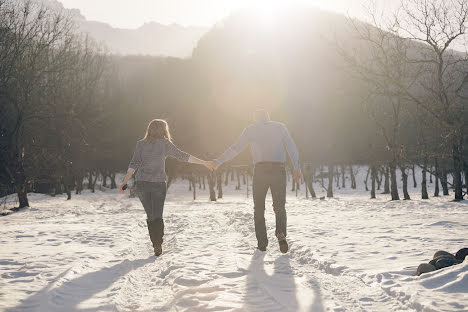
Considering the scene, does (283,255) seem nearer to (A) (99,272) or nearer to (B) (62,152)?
(A) (99,272)

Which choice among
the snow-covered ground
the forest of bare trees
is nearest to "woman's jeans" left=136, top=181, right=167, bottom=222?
the snow-covered ground

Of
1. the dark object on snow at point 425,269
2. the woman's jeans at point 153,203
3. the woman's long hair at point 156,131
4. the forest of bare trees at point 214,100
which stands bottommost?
the dark object on snow at point 425,269

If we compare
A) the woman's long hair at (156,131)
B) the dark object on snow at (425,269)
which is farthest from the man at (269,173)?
the dark object on snow at (425,269)

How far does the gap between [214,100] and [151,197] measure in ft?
127

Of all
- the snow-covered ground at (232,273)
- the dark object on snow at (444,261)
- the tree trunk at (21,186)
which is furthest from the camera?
the tree trunk at (21,186)

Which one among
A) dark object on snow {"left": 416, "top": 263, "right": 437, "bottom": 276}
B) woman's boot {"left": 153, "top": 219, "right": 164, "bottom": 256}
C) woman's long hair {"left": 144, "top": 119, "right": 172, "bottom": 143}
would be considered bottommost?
dark object on snow {"left": 416, "top": 263, "right": 437, "bottom": 276}

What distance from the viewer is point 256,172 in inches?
262

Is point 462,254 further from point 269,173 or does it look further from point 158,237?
point 158,237

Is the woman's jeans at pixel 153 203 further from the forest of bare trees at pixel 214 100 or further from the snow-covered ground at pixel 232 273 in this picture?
the forest of bare trees at pixel 214 100

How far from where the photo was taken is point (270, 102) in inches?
1866

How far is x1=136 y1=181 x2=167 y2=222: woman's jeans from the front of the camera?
673 cm

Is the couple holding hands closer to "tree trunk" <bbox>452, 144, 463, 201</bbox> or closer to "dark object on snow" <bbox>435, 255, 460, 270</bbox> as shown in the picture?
"dark object on snow" <bbox>435, 255, 460, 270</bbox>

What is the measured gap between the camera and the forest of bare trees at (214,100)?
21078 mm

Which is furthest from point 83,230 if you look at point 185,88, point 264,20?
point 264,20
